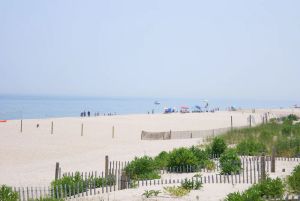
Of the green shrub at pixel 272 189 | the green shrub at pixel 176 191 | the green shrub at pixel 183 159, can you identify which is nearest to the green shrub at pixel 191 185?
the green shrub at pixel 176 191

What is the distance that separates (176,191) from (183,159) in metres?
5.84

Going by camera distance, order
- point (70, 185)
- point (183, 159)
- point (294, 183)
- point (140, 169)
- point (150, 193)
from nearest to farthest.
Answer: point (294, 183) < point (150, 193) < point (70, 185) < point (140, 169) < point (183, 159)

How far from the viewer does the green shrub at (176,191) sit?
544 inches

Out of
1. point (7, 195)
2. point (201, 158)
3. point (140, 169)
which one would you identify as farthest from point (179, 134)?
point (7, 195)

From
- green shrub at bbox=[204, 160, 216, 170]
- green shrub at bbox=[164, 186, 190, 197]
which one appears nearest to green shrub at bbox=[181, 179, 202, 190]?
green shrub at bbox=[164, 186, 190, 197]

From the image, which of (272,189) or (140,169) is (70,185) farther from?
(272,189)

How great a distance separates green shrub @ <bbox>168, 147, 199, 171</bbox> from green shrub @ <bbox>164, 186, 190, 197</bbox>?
5.25 metres

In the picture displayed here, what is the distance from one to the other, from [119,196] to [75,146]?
2419 cm

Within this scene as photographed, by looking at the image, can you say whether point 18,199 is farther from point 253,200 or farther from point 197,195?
point 253,200

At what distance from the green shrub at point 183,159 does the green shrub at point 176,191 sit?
5250 millimetres

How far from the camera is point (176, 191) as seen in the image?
45.9 ft

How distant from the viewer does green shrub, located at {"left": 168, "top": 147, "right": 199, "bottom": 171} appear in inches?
774

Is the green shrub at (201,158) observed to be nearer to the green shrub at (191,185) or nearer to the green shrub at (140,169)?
the green shrub at (140,169)

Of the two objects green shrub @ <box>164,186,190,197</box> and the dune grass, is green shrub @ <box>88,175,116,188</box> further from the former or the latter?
the dune grass
